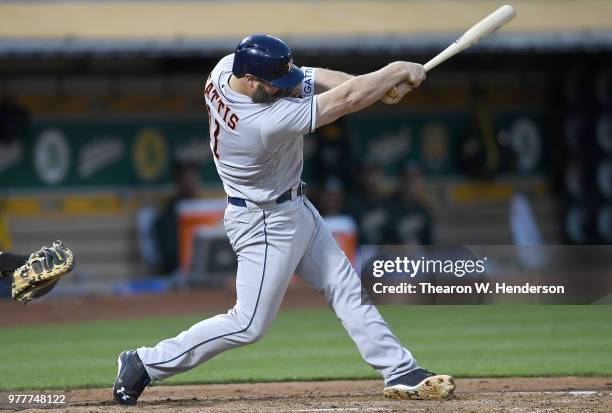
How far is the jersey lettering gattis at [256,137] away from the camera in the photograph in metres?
5.78

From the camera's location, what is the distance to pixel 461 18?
47.9 ft

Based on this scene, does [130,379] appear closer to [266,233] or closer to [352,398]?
[266,233]

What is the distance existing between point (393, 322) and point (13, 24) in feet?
18.1

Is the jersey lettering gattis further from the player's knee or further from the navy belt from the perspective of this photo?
the player's knee

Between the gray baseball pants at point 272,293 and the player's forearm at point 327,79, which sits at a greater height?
the player's forearm at point 327,79

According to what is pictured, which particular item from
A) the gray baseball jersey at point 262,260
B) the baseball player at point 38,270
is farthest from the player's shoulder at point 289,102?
the baseball player at point 38,270

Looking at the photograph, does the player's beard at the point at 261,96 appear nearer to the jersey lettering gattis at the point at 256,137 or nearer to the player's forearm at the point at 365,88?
the jersey lettering gattis at the point at 256,137

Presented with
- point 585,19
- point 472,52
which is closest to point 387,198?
point 472,52

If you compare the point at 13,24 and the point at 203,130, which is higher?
the point at 13,24

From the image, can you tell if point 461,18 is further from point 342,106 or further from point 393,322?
point 342,106

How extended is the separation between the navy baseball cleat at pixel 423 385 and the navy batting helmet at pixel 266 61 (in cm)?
154

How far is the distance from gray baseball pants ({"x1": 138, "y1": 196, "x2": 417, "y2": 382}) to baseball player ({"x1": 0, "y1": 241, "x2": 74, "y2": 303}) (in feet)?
1.97

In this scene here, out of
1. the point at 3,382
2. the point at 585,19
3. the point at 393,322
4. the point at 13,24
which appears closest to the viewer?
the point at 3,382

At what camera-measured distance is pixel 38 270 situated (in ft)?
20.8
